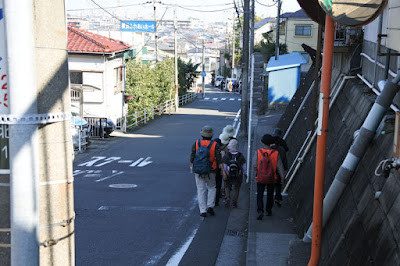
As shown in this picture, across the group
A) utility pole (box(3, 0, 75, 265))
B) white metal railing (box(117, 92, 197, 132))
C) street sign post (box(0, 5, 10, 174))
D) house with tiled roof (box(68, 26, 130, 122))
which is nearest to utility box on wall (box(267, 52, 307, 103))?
white metal railing (box(117, 92, 197, 132))

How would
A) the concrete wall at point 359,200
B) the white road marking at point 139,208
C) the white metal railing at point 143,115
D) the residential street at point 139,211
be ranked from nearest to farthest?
the concrete wall at point 359,200
the residential street at point 139,211
the white road marking at point 139,208
the white metal railing at point 143,115

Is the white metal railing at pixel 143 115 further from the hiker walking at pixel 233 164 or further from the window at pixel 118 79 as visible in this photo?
the hiker walking at pixel 233 164

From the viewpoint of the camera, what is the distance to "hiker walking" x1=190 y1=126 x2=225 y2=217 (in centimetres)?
1034

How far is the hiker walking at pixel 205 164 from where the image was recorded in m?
10.3

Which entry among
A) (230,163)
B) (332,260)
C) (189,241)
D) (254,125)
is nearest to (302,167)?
(230,163)

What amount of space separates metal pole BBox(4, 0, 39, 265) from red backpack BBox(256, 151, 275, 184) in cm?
687

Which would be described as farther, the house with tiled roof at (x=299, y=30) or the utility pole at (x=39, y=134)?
the house with tiled roof at (x=299, y=30)

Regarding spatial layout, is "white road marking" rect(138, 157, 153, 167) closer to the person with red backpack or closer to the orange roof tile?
the person with red backpack

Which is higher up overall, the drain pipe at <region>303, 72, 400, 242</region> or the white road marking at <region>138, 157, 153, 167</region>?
the drain pipe at <region>303, 72, 400, 242</region>

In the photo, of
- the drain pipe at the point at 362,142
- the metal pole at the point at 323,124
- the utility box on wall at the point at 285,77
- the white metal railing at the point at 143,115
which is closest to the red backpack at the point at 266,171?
the drain pipe at the point at 362,142

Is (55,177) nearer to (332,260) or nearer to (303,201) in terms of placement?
(332,260)

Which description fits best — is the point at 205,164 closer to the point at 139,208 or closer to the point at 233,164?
the point at 233,164

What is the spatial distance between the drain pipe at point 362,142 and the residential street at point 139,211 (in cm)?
247

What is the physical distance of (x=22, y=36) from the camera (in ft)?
9.61
